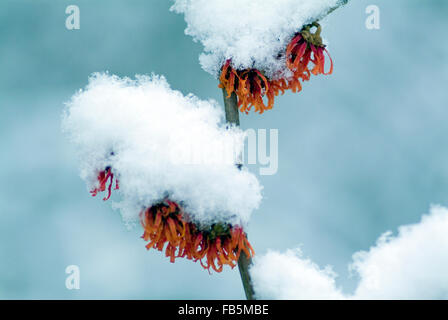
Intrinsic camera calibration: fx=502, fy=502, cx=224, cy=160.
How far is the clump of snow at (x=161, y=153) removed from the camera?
2.04m

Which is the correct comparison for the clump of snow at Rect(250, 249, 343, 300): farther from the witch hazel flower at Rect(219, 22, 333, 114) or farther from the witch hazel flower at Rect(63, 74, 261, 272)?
the witch hazel flower at Rect(219, 22, 333, 114)

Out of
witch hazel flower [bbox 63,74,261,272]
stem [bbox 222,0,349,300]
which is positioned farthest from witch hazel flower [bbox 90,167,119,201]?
stem [bbox 222,0,349,300]

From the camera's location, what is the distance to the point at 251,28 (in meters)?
2.36

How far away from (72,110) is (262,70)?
900 mm

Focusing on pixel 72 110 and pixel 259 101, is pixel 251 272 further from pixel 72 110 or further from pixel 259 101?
pixel 72 110

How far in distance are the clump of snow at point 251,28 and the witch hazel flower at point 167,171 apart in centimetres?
31

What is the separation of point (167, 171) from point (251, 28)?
826mm

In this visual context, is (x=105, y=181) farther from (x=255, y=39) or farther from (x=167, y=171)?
(x=255, y=39)

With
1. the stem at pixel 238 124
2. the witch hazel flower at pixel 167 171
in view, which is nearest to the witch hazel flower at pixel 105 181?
the witch hazel flower at pixel 167 171

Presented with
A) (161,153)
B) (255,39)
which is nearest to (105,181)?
(161,153)

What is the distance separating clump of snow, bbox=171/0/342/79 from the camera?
230cm

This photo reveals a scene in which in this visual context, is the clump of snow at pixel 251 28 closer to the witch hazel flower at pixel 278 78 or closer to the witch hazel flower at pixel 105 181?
the witch hazel flower at pixel 278 78

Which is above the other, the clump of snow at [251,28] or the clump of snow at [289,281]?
the clump of snow at [251,28]
